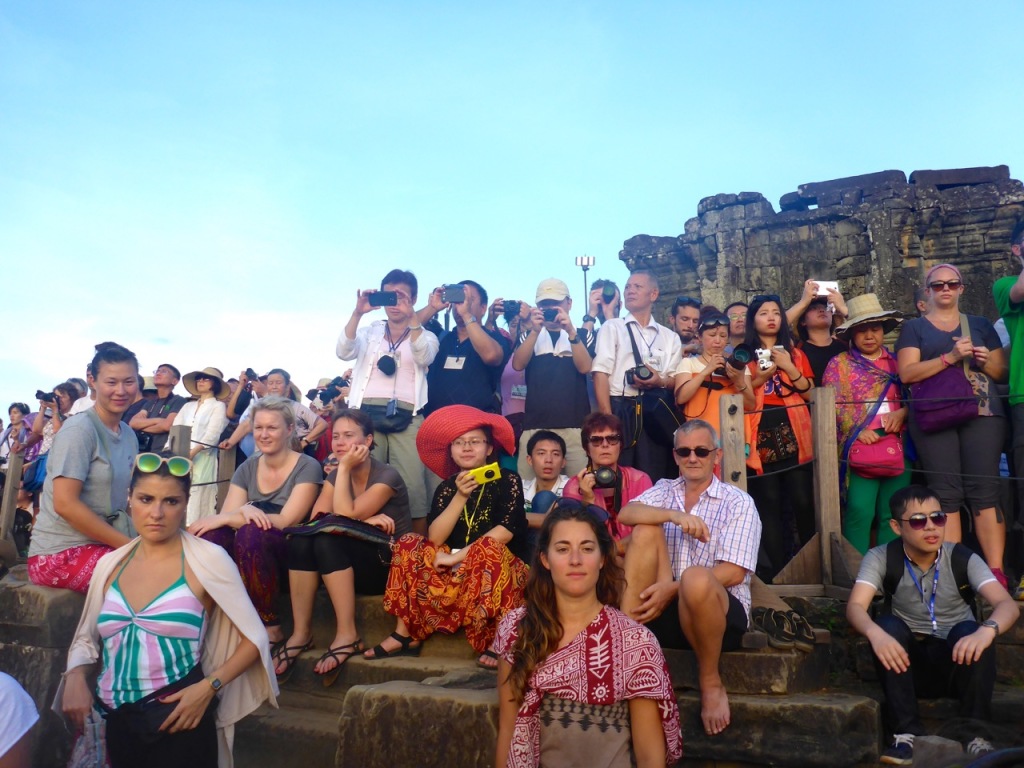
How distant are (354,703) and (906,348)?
11.8ft

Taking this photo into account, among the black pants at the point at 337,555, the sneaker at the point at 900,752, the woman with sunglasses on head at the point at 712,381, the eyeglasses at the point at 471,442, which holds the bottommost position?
the sneaker at the point at 900,752

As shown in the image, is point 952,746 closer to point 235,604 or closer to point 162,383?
point 235,604

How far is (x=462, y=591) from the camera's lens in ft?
12.8

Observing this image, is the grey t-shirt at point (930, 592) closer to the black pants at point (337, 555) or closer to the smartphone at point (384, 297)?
Answer: the black pants at point (337, 555)

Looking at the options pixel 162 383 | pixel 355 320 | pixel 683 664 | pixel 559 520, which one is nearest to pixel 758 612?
pixel 683 664

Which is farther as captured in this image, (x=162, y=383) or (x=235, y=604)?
(x=162, y=383)

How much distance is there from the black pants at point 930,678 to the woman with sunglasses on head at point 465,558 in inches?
62.7

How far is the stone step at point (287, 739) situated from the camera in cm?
363

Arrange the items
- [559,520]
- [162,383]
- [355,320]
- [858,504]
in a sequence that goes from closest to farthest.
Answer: [559,520] < [858,504] < [355,320] < [162,383]

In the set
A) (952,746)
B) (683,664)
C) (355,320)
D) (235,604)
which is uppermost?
(355,320)

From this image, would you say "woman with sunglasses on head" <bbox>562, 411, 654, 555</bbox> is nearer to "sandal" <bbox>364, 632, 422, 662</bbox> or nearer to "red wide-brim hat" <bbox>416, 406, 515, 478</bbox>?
"red wide-brim hat" <bbox>416, 406, 515, 478</bbox>

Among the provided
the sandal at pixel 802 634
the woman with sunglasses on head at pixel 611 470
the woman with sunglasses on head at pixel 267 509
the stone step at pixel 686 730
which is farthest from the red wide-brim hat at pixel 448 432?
the sandal at pixel 802 634

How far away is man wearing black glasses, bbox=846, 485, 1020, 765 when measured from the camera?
3307mm

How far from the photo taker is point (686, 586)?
3131 millimetres
